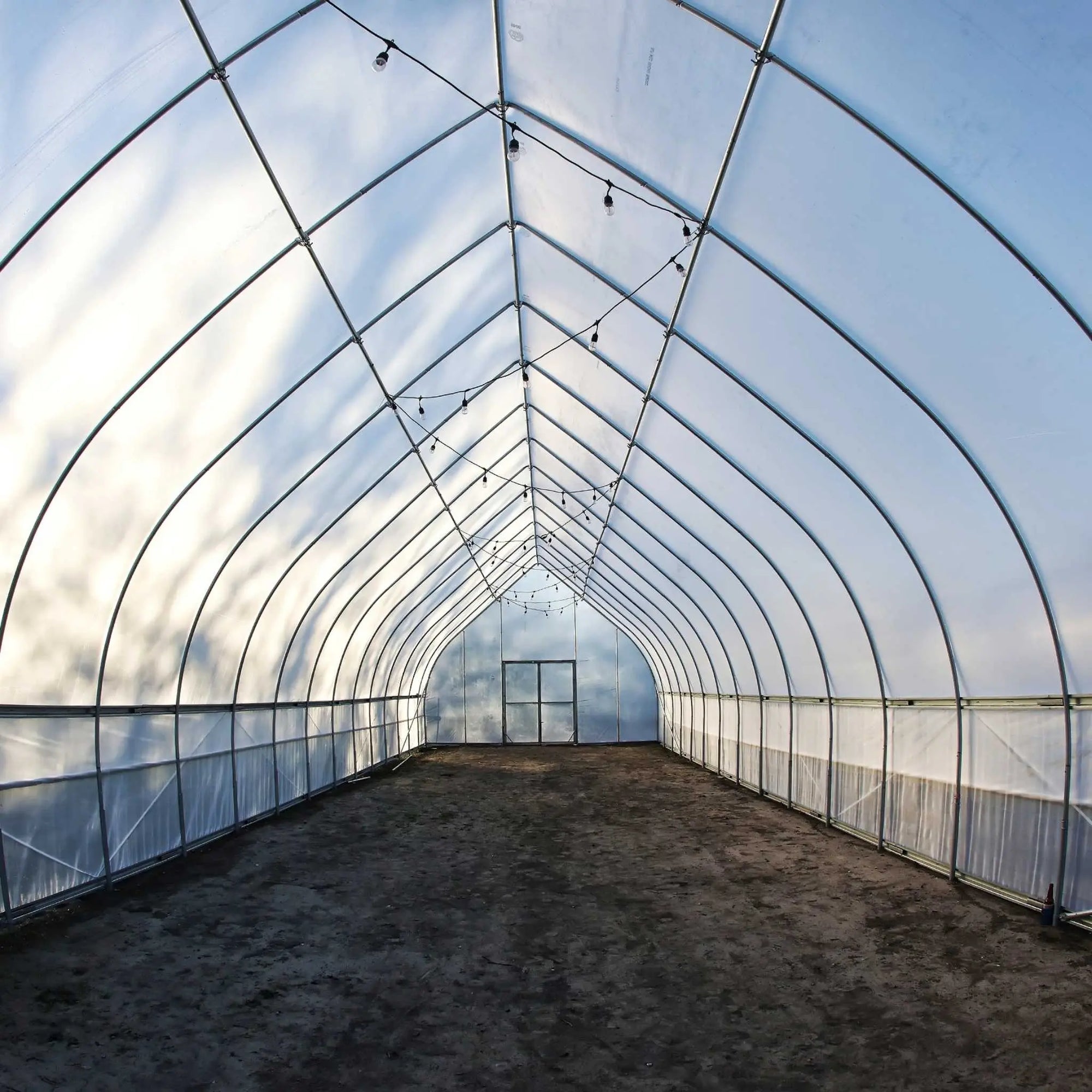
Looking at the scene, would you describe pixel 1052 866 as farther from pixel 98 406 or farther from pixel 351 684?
pixel 351 684

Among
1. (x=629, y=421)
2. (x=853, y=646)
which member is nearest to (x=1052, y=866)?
(x=853, y=646)

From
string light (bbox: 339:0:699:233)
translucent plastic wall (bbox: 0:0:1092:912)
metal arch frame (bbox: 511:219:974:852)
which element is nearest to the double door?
translucent plastic wall (bbox: 0:0:1092:912)

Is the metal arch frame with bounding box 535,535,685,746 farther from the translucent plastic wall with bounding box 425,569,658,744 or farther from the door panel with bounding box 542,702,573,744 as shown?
the door panel with bounding box 542,702,573,744

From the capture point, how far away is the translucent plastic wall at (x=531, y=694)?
44875mm

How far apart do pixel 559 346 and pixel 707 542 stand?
6.89m

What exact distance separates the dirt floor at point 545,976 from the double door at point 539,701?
1038 inches

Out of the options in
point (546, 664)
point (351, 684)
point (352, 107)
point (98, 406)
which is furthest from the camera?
point (546, 664)

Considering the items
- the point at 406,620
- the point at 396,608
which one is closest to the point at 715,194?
the point at 396,608

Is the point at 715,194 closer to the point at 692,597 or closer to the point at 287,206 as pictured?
the point at 287,206

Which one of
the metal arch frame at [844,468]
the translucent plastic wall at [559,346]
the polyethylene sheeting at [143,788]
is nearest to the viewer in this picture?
the translucent plastic wall at [559,346]

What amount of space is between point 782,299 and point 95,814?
12071 mm

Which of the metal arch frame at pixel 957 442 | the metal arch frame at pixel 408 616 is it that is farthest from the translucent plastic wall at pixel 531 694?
the metal arch frame at pixel 957 442

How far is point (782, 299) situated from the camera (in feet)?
38.5

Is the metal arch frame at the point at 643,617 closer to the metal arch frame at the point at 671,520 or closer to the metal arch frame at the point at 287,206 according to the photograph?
the metal arch frame at the point at 671,520
